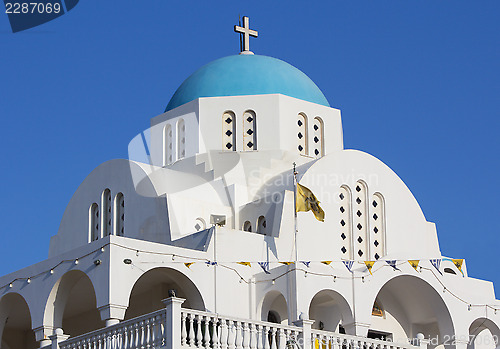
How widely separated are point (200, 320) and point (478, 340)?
372 inches

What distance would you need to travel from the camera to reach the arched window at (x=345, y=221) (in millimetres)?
25109

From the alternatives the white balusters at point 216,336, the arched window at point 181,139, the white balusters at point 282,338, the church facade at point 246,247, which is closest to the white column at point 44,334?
the church facade at point 246,247

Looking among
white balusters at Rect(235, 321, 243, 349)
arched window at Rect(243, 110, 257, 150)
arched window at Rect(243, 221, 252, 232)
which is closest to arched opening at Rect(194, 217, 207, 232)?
arched window at Rect(243, 221, 252, 232)

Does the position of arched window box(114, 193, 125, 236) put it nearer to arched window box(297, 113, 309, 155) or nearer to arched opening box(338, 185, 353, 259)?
arched window box(297, 113, 309, 155)

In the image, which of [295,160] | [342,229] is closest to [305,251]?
[342,229]

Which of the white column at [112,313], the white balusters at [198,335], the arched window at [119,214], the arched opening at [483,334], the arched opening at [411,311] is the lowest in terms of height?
the white balusters at [198,335]

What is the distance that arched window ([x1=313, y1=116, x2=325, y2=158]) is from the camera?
90.7 feet

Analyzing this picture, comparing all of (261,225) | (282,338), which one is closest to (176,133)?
(261,225)

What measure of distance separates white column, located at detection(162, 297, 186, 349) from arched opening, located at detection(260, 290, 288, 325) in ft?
15.9

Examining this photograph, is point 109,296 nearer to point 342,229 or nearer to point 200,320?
point 200,320

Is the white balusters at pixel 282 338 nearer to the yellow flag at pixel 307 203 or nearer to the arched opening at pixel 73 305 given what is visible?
the yellow flag at pixel 307 203

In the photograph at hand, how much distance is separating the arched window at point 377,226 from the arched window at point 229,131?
397 cm

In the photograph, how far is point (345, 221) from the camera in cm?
2536

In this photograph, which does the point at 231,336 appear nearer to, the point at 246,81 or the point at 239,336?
the point at 239,336
